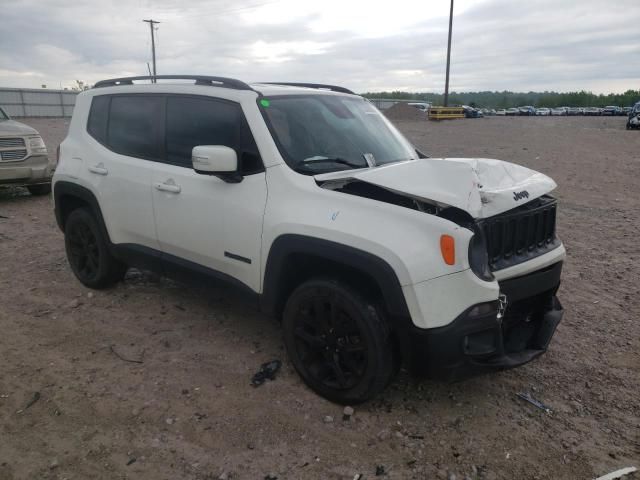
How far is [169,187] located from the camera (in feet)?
12.8

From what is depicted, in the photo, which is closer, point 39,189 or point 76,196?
point 76,196

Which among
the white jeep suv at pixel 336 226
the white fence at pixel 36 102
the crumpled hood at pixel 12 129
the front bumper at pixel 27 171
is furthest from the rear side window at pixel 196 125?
the white fence at pixel 36 102

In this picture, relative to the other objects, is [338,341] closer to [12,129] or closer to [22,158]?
[22,158]

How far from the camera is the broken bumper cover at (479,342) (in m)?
2.75

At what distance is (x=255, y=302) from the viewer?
11.7 feet

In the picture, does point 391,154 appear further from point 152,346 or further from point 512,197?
point 152,346

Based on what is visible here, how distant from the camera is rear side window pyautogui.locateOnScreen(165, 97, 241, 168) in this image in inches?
144

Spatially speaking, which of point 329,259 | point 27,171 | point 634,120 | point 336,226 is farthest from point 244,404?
point 634,120

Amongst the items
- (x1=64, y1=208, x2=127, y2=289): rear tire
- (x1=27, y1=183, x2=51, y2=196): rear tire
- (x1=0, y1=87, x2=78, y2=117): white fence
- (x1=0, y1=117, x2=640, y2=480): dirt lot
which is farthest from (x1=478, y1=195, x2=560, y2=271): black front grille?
(x1=0, y1=87, x2=78, y2=117): white fence

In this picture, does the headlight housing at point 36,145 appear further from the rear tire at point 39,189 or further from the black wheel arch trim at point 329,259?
the black wheel arch trim at point 329,259

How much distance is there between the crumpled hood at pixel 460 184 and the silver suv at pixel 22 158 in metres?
7.75

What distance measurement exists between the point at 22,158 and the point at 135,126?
6036 millimetres

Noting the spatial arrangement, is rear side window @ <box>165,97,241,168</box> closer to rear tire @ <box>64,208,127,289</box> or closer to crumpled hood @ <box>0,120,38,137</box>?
rear tire @ <box>64,208,127,289</box>

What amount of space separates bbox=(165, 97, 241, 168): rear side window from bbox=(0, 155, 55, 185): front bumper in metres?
6.33
